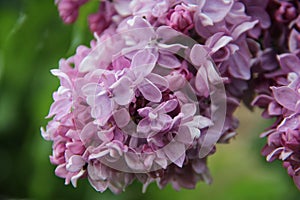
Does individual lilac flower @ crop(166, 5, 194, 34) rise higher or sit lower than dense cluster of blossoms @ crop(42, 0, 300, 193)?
higher

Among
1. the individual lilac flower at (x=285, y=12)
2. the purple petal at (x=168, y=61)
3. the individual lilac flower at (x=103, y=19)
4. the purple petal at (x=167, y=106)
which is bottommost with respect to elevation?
the individual lilac flower at (x=285, y=12)

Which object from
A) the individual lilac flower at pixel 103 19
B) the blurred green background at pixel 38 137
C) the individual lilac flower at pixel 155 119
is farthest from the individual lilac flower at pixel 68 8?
the individual lilac flower at pixel 155 119

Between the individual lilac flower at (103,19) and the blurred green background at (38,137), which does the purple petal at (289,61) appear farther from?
the blurred green background at (38,137)

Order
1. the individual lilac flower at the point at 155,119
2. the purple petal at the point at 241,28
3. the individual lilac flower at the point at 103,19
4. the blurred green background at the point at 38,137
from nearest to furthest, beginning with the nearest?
1. the individual lilac flower at the point at 155,119
2. the purple petal at the point at 241,28
3. the individual lilac flower at the point at 103,19
4. the blurred green background at the point at 38,137

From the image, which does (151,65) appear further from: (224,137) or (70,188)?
(70,188)

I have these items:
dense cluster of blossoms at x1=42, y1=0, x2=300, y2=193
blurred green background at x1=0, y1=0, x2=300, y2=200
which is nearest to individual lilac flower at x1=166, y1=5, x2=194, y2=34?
dense cluster of blossoms at x1=42, y1=0, x2=300, y2=193

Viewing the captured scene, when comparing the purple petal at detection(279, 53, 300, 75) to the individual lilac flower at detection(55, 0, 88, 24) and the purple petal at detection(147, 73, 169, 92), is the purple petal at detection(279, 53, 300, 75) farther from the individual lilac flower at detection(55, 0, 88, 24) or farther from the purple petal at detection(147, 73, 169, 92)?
the individual lilac flower at detection(55, 0, 88, 24)
